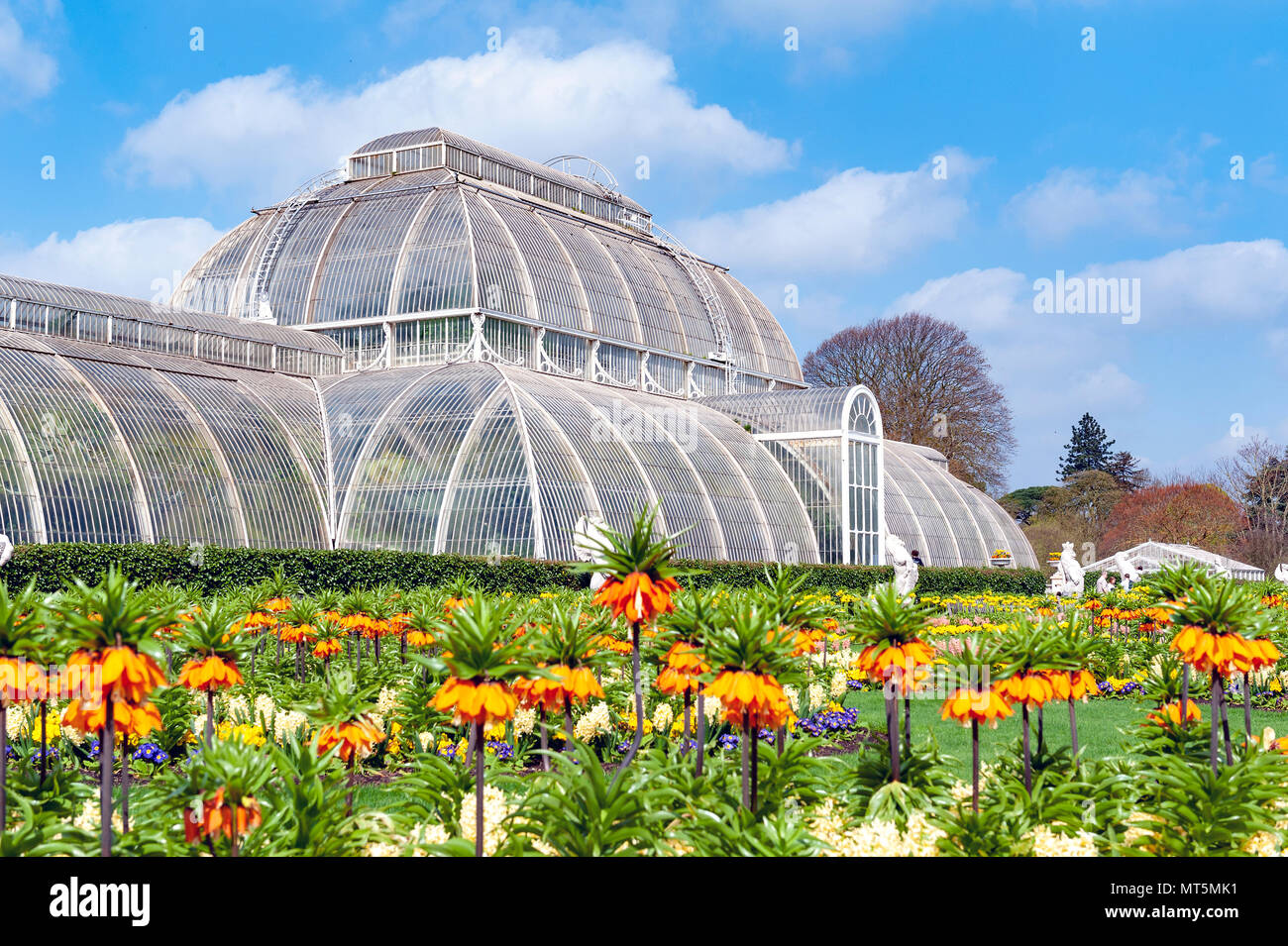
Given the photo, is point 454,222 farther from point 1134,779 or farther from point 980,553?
point 1134,779

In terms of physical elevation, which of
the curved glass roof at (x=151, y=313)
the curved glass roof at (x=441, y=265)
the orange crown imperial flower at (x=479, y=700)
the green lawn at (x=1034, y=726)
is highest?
the curved glass roof at (x=441, y=265)

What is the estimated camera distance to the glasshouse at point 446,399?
2977 centimetres

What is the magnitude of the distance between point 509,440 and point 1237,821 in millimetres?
26234

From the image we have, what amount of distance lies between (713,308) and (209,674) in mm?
44034

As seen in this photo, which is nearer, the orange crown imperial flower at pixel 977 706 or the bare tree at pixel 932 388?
the orange crown imperial flower at pixel 977 706

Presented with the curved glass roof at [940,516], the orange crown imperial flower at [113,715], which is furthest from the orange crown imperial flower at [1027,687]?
the curved glass roof at [940,516]

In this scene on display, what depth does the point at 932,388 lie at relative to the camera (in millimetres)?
71750

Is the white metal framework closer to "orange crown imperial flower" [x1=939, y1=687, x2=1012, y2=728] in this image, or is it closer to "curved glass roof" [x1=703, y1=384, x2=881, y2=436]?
"curved glass roof" [x1=703, y1=384, x2=881, y2=436]

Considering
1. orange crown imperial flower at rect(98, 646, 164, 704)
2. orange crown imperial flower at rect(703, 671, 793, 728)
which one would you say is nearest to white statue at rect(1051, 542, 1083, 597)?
orange crown imperial flower at rect(703, 671, 793, 728)

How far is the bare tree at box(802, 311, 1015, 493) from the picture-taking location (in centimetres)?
7031

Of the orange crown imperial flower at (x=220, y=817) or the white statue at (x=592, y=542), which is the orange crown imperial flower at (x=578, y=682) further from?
the orange crown imperial flower at (x=220, y=817)

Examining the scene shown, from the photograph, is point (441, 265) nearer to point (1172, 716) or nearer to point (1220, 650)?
point (1172, 716)

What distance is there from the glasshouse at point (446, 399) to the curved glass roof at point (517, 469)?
0.08 meters

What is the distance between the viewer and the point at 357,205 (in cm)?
4428
